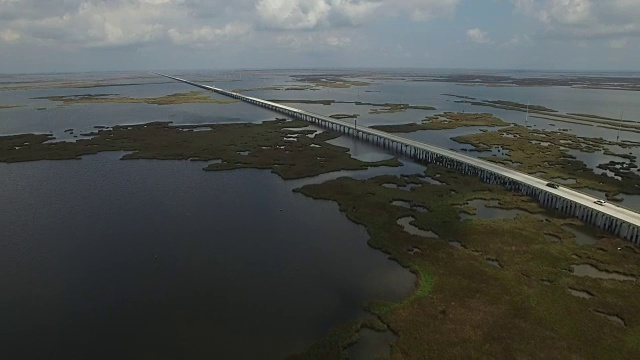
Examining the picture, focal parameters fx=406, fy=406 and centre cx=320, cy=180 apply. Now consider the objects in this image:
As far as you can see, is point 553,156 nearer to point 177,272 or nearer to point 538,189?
point 538,189

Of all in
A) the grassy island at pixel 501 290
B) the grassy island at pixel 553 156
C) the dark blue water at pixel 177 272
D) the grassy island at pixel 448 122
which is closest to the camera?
the grassy island at pixel 501 290

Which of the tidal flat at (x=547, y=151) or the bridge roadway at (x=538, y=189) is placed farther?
the tidal flat at (x=547, y=151)

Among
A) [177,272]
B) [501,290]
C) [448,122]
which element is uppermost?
[448,122]

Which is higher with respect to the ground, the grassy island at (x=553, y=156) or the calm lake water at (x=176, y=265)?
the grassy island at (x=553, y=156)

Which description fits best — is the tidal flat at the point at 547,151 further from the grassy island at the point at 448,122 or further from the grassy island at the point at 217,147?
the grassy island at the point at 217,147

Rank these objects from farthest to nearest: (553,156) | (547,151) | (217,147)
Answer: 1. (217,147)
2. (547,151)
3. (553,156)

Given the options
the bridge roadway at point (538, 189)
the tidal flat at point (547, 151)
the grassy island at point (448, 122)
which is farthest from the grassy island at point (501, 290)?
the grassy island at point (448, 122)

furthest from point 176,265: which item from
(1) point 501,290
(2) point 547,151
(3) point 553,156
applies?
(2) point 547,151
